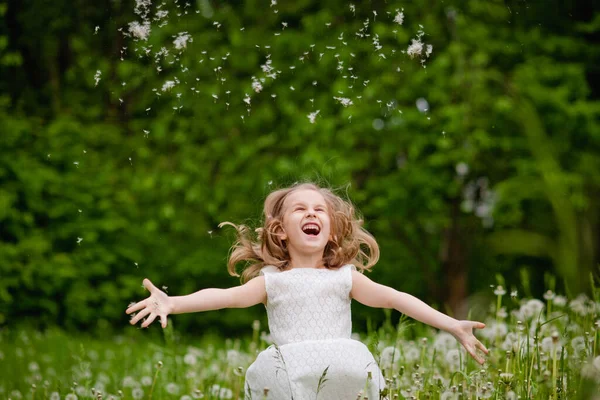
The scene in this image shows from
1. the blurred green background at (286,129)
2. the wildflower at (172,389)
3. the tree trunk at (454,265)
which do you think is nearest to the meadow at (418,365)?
the wildflower at (172,389)

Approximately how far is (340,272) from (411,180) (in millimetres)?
5673

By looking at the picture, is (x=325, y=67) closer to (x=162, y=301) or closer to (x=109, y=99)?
(x=109, y=99)

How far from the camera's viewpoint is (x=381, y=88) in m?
7.88

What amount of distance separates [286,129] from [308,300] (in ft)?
19.0

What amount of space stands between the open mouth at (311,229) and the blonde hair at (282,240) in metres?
0.13

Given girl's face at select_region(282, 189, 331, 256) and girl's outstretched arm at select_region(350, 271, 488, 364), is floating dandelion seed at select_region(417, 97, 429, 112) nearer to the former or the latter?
girl's face at select_region(282, 189, 331, 256)

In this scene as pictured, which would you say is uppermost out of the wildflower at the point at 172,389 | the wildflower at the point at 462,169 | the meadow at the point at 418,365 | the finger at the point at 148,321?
the wildflower at the point at 462,169

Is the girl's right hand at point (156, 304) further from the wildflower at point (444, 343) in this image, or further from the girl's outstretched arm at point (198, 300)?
the wildflower at point (444, 343)

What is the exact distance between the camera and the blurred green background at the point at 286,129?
24.7 ft

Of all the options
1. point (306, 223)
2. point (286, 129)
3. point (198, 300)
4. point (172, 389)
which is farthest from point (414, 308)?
point (286, 129)

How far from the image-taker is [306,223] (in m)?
2.71

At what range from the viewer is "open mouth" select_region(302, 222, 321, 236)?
271 centimetres

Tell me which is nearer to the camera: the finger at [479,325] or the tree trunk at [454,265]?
the finger at [479,325]

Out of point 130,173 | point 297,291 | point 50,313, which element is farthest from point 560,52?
point 297,291
